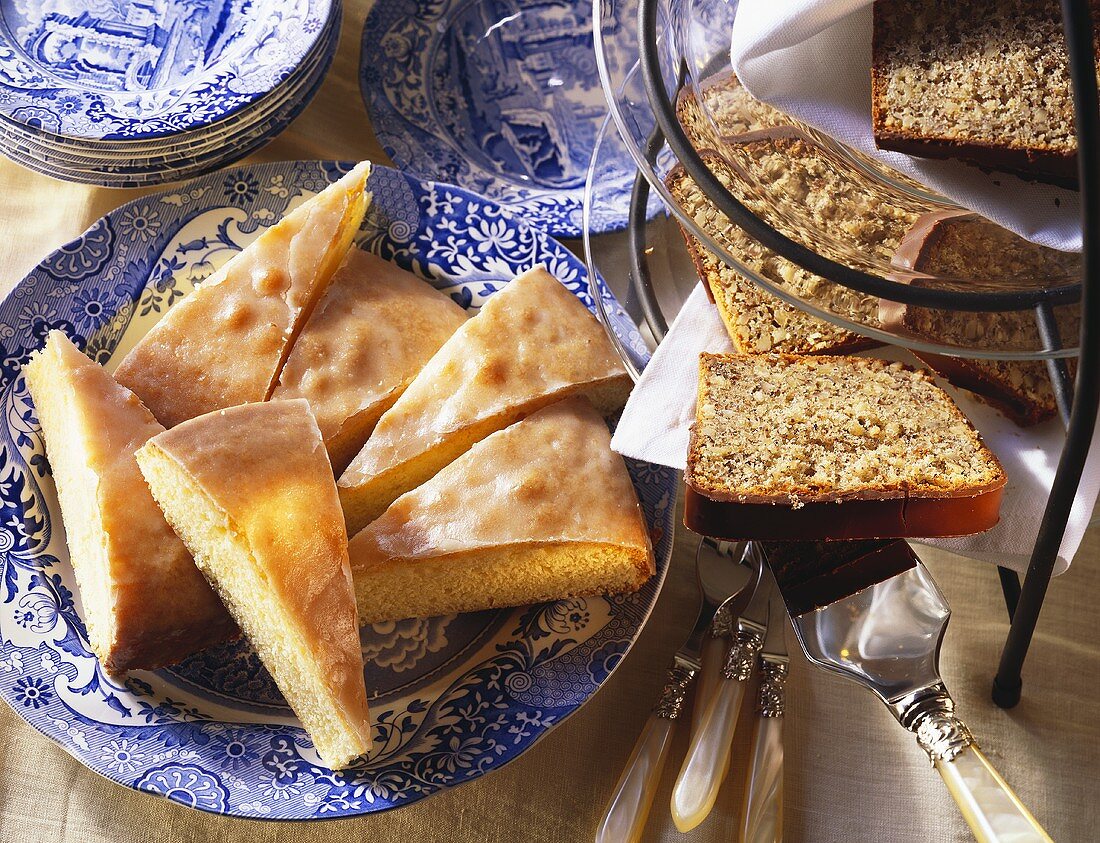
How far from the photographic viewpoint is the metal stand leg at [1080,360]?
0.62m

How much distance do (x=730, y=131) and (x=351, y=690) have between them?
66cm

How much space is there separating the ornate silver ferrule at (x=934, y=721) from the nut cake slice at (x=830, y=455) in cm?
19

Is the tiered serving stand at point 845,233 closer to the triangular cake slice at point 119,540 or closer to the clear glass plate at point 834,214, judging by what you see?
the clear glass plate at point 834,214

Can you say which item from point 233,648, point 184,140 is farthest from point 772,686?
point 184,140

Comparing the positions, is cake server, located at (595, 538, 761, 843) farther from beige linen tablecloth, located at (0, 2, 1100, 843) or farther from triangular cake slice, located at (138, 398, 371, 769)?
triangular cake slice, located at (138, 398, 371, 769)

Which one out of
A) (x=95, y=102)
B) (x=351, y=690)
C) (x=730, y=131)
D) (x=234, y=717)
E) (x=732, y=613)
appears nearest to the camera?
(x=730, y=131)

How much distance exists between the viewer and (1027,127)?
72 centimetres

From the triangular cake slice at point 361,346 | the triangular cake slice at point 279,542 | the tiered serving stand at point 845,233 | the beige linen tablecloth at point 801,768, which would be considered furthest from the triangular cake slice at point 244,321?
the tiered serving stand at point 845,233

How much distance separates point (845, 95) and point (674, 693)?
0.71 metres

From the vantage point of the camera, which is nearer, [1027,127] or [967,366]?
[1027,127]

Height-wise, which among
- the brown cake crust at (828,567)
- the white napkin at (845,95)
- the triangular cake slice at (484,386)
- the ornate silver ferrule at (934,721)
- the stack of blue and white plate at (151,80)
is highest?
the white napkin at (845,95)

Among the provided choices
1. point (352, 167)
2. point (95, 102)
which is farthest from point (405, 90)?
point (95, 102)

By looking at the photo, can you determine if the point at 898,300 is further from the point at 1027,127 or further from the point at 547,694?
the point at 547,694

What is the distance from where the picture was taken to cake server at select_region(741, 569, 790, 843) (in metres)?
1.12
